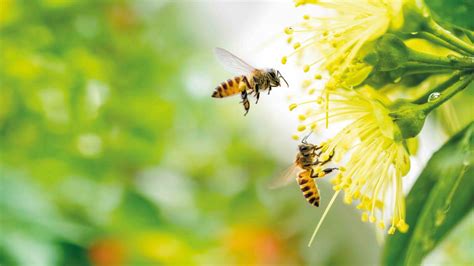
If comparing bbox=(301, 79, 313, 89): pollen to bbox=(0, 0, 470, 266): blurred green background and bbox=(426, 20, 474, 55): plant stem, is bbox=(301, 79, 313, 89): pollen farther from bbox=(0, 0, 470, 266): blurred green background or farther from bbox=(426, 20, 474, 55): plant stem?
bbox=(0, 0, 470, 266): blurred green background

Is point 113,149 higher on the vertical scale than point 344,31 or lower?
higher

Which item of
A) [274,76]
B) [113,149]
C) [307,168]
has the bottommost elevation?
[307,168]

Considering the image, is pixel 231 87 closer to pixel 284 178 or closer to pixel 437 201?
pixel 284 178

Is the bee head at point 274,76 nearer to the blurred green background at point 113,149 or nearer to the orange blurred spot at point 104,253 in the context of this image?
the blurred green background at point 113,149

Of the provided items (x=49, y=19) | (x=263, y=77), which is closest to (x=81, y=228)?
(x=49, y=19)

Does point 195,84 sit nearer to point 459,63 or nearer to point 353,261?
point 353,261

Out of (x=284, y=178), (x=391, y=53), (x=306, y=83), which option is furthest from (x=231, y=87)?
(x=391, y=53)

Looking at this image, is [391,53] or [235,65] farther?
[235,65]
